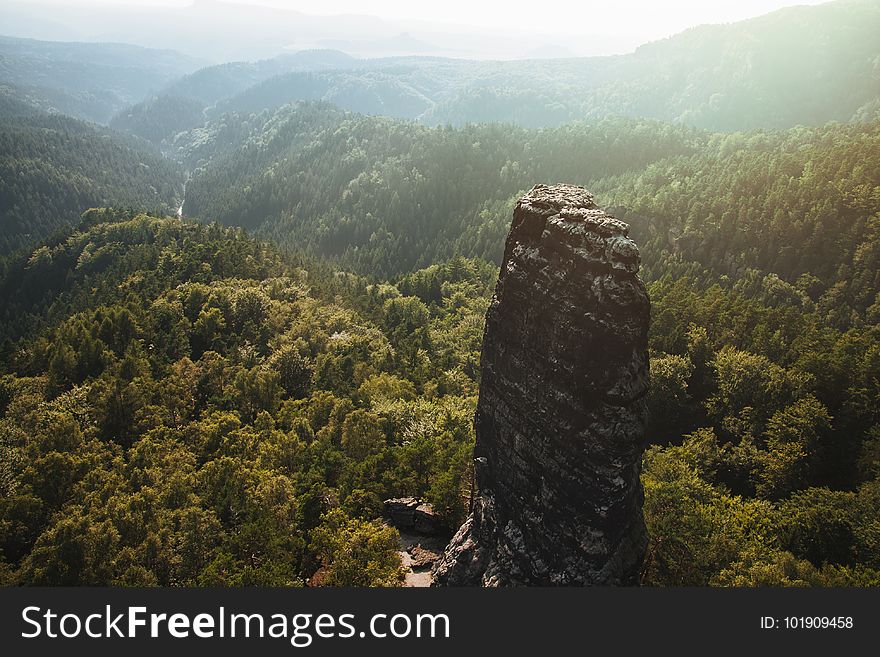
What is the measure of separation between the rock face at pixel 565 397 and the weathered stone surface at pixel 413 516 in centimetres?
1754

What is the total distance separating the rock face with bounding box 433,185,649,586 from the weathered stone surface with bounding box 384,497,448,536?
57.5ft

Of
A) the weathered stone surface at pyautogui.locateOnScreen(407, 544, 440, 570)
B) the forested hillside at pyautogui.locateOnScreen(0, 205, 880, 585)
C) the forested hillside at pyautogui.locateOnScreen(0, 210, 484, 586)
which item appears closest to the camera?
the forested hillside at pyautogui.locateOnScreen(0, 205, 880, 585)

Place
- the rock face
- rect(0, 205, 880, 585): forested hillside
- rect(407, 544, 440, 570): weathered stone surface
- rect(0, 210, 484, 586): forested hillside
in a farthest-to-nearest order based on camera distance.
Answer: rect(0, 210, 484, 586): forested hillside
rect(407, 544, 440, 570): weathered stone surface
rect(0, 205, 880, 585): forested hillside
the rock face

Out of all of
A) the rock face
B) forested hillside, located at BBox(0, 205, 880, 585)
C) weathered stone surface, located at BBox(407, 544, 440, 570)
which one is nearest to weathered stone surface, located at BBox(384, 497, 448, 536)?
forested hillside, located at BBox(0, 205, 880, 585)

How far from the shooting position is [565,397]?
31.4 meters

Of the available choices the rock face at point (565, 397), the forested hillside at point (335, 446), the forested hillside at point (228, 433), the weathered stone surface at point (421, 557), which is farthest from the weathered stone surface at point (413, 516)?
the rock face at point (565, 397)

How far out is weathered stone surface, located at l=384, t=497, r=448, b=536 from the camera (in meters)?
55.0

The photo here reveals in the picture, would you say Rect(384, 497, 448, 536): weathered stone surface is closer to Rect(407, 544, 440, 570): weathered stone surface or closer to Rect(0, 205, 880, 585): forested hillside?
Rect(0, 205, 880, 585): forested hillside

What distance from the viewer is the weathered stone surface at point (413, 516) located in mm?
55031

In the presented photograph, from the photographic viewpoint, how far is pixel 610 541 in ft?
103

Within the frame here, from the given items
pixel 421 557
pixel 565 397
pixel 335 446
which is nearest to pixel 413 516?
pixel 421 557

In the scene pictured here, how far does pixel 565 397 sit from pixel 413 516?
1240 inches

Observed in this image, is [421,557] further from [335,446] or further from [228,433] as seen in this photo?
[228,433]

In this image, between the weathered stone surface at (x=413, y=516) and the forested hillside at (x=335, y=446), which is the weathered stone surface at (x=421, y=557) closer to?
the weathered stone surface at (x=413, y=516)
